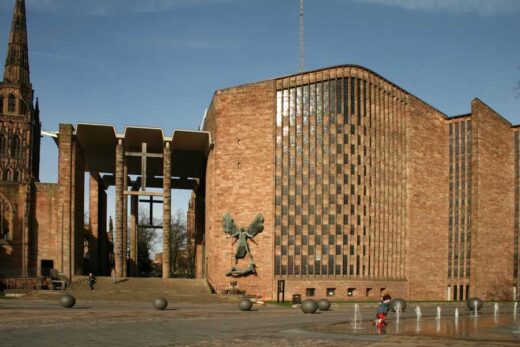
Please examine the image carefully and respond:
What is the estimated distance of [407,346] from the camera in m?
16.0

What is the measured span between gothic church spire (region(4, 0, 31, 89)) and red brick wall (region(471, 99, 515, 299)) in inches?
3505

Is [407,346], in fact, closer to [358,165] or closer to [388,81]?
[358,165]

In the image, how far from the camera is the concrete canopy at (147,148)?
166 feet

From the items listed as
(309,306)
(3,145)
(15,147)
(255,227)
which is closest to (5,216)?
(255,227)

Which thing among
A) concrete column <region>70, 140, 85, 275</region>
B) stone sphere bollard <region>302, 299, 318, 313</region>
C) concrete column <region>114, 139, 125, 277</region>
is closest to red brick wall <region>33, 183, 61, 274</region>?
concrete column <region>70, 140, 85, 275</region>

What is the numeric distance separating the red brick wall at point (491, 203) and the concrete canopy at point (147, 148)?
26.4 metres

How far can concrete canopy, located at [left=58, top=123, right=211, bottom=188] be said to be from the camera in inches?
1988

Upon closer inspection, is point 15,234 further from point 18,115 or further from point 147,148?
point 18,115

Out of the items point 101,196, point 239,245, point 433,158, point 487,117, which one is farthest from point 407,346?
point 101,196

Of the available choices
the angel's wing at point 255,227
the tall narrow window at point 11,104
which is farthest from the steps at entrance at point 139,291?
the tall narrow window at point 11,104

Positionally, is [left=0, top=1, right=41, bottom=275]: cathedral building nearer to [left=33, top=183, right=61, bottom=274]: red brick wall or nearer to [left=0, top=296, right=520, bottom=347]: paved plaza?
[left=33, top=183, right=61, bottom=274]: red brick wall

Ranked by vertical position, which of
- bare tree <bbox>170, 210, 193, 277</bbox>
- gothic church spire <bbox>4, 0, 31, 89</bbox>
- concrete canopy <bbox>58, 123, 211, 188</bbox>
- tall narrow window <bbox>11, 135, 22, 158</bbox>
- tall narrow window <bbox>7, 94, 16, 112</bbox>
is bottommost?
bare tree <bbox>170, 210, 193, 277</bbox>

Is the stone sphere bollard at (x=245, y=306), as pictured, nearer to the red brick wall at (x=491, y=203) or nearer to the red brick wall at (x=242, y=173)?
the red brick wall at (x=242, y=173)

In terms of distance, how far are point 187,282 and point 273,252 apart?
7219mm
